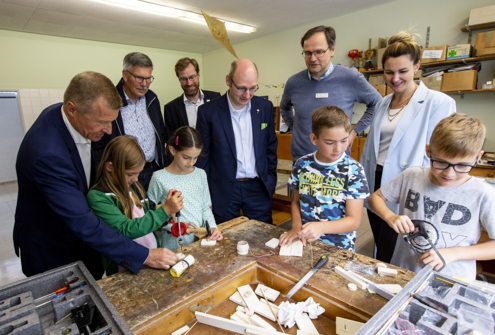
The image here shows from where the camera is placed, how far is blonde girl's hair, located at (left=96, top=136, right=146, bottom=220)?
134cm

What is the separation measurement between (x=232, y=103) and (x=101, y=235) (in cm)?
127

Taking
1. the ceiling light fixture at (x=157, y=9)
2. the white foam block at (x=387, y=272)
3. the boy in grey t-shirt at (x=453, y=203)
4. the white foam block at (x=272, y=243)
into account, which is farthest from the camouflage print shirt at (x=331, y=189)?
the ceiling light fixture at (x=157, y=9)

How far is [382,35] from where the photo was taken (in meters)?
4.96

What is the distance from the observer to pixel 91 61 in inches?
262

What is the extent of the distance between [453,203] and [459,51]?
12.7 ft

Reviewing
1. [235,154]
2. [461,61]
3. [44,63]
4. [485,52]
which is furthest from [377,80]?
[44,63]

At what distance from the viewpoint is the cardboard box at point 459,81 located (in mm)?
3822

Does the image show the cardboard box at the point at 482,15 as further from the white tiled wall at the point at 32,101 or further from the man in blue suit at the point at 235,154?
the white tiled wall at the point at 32,101

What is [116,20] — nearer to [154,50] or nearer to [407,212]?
[154,50]

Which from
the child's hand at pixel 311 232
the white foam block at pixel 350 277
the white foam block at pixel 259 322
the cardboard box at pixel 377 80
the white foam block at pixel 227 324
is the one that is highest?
the cardboard box at pixel 377 80

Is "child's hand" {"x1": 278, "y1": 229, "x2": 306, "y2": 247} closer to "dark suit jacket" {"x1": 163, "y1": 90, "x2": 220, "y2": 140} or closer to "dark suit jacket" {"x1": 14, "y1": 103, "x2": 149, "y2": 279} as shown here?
"dark suit jacket" {"x1": 14, "y1": 103, "x2": 149, "y2": 279}

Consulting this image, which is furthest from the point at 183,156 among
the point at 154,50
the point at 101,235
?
the point at 154,50

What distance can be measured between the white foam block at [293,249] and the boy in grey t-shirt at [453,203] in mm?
407

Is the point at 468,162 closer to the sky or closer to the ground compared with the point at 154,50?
closer to the ground
